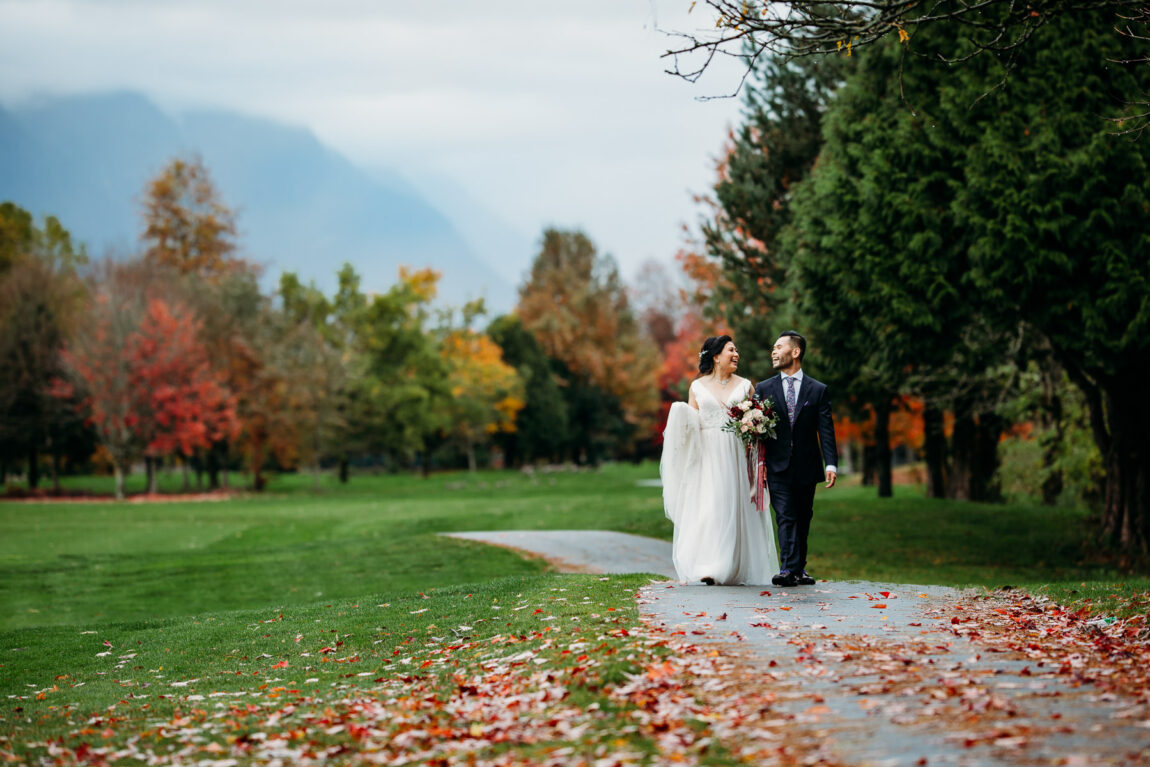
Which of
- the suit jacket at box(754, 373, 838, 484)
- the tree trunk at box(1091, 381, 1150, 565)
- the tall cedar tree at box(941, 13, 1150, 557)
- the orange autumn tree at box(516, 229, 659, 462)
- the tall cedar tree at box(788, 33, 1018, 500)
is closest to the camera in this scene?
the suit jacket at box(754, 373, 838, 484)

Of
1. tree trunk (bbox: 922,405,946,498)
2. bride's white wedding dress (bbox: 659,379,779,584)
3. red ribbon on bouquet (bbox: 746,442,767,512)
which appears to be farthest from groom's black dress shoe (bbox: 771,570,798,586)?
tree trunk (bbox: 922,405,946,498)

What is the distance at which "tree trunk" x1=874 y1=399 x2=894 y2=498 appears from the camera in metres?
26.4

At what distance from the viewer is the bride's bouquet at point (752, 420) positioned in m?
10.6

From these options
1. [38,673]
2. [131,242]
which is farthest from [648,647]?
[131,242]

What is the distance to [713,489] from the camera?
11086 millimetres

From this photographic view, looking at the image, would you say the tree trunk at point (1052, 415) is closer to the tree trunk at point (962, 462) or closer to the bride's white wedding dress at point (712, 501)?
the tree trunk at point (962, 462)

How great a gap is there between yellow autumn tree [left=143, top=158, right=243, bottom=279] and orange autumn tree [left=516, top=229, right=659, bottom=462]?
23429mm

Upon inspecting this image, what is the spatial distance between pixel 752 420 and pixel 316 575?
427 inches

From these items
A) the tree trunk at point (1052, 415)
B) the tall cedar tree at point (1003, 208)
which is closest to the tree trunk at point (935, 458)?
the tree trunk at point (1052, 415)

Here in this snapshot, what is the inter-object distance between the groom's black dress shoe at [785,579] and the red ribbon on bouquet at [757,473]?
2.43ft

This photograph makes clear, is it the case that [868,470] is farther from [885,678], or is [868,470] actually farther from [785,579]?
[885,678]

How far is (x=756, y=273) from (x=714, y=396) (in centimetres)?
1505

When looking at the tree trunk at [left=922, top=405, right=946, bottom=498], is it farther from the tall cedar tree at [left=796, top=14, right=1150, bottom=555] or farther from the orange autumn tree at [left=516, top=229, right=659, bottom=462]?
the orange autumn tree at [left=516, top=229, right=659, bottom=462]

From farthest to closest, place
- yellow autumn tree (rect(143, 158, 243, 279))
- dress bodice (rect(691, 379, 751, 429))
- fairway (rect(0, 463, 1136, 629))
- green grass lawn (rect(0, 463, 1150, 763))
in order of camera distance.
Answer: yellow autumn tree (rect(143, 158, 243, 279)) < fairway (rect(0, 463, 1136, 629)) < dress bodice (rect(691, 379, 751, 429)) < green grass lawn (rect(0, 463, 1150, 763))
